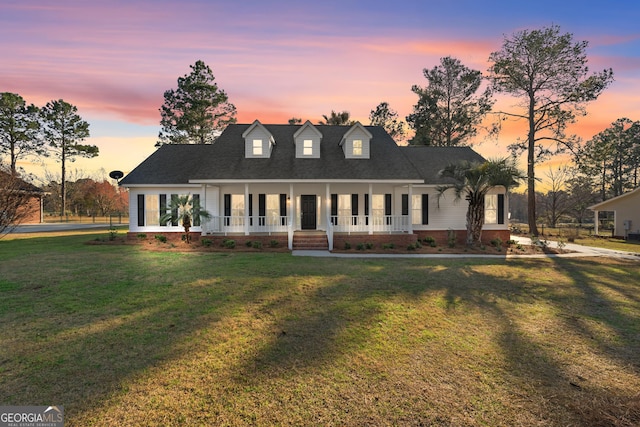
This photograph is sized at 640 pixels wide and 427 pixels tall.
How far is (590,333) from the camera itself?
231 inches

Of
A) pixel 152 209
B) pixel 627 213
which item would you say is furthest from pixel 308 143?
pixel 627 213

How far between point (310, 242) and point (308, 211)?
3.26 m

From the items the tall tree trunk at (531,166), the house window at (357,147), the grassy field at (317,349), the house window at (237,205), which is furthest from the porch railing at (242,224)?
the tall tree trunk at (531,166)

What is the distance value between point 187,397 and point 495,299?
24.7ft

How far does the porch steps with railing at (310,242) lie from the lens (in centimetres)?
1609

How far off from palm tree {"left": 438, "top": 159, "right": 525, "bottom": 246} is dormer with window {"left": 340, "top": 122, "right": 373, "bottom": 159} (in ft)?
16.7

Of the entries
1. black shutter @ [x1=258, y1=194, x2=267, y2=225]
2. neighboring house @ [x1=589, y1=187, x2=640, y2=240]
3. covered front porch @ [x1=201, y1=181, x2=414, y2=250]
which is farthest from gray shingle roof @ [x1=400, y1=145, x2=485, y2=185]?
neighboring house @ [x1=589, y1=187, x2=640, y2=240]

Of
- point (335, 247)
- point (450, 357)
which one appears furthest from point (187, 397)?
point (335, 247)

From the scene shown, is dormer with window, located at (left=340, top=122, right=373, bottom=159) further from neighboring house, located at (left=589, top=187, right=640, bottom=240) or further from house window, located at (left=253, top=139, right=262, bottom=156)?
neighboring house, located at (left=589, top=187, right=640, bottom=240)

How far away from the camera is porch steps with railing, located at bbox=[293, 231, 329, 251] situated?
16094 millimetres

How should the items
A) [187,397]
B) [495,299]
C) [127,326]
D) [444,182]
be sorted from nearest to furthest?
[187,397], [127,326], [495,299], [444,182]

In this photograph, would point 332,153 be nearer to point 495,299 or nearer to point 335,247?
point 335,247

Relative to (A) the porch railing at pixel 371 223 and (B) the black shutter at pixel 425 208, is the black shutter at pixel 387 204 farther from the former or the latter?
(B) the black shutter at pixel 425 208

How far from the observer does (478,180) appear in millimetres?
16281
